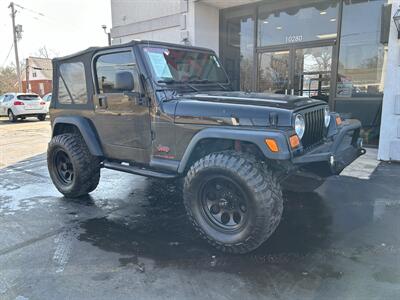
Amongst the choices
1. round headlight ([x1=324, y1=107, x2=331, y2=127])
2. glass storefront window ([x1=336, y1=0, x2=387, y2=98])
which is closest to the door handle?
round headlight ([x1=324, y1=107, x2=331, y2=127])

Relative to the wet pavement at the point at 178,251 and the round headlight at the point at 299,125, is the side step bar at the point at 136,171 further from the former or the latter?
the round headlight at the point at 299,125

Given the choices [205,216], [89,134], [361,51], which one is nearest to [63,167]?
[89,134]

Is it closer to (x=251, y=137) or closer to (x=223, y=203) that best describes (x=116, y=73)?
(x=251, y=137)

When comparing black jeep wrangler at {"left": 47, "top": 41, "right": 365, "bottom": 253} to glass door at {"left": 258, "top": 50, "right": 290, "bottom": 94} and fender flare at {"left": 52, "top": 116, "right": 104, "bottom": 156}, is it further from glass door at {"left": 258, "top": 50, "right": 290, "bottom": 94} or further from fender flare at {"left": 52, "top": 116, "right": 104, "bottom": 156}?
glass door at {"left": 258, "top": 50, "right": 290, "bottom": 94}

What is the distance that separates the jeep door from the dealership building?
12.7ft

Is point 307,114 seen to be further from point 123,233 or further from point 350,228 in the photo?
point 123,233

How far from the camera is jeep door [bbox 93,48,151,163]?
371 centimetres

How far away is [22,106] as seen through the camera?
17266 mm

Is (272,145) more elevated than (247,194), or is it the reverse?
(272,145)

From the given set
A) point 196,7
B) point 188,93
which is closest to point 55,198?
point 188,93

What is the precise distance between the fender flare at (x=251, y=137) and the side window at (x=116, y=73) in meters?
0.99

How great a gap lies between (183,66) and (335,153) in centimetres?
200

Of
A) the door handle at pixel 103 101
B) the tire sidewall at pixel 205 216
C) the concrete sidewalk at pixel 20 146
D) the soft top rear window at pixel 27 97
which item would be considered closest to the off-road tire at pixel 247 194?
the tire sidewall at pixel 205 216

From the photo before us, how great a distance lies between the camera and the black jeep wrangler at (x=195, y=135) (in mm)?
Answer: 2949
